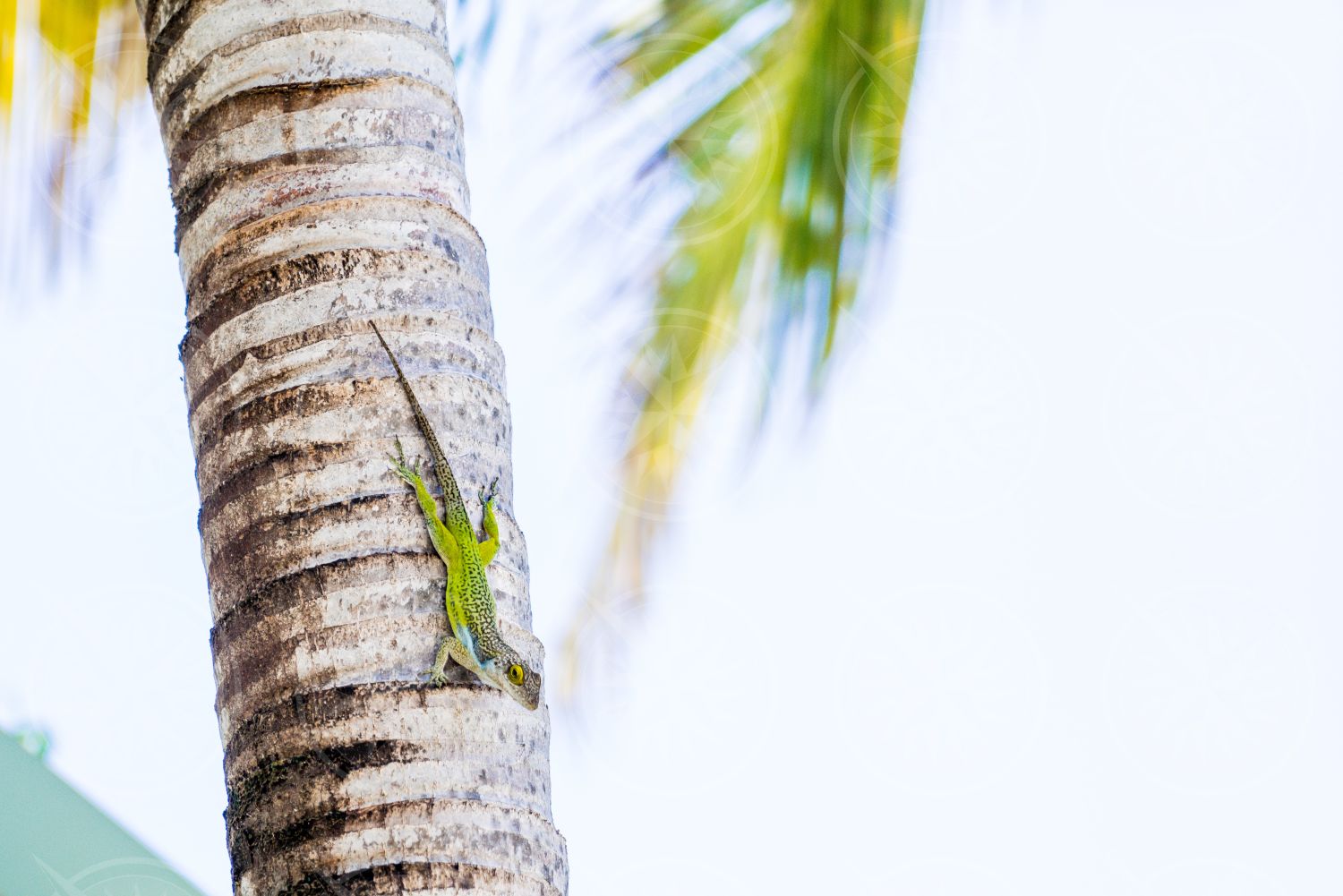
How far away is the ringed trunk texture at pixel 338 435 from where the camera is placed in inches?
78.1

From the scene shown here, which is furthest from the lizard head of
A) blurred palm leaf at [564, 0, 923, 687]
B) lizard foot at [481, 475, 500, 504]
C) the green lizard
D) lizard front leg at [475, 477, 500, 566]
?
blurred palm leaf at [564, 0, 923, 687]

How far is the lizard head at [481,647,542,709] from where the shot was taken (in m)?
2.05

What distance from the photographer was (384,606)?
209cm

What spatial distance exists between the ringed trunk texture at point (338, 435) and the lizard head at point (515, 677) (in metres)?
0.03

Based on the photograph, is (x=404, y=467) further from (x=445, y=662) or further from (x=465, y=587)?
(x=445, y=662)

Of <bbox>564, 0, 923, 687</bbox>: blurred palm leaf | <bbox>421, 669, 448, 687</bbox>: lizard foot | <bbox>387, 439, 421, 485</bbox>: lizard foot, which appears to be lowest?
<bbox>421, 669, 448, 687</bbox>: lizard foot

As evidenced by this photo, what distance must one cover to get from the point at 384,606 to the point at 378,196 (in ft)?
2.48

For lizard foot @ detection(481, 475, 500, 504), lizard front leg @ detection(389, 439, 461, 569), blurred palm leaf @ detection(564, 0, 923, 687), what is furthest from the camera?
blurred palm leaf @ detection(564, 0, 923, 687)

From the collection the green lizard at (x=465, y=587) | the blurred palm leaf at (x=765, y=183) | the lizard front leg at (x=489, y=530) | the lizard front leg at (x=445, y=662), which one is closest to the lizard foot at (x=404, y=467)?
the green lizard at (x=465, y=587)

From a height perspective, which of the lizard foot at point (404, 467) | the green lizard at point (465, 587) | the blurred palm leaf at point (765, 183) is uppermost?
the blurred palm leaf at point (765, 183)

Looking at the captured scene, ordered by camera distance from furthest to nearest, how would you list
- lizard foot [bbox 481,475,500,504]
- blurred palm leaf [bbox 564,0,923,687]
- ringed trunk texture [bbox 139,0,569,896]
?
1. blurred palm leaf [bbox 564,0,923,687]
2. lizard foot [bbox 481,475,500,504]
3. ringed trunk texture [bbox 139,0,569,896]

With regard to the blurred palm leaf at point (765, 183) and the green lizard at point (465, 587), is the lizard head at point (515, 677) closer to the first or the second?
the green lizard at point (465, 587)

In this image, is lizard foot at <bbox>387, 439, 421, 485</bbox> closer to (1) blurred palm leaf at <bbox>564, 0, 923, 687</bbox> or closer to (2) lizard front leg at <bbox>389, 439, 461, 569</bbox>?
(2) lizard front leg at <bbox>389, 439, 461, 569</bbox>

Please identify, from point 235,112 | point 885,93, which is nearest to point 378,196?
point 235,112
